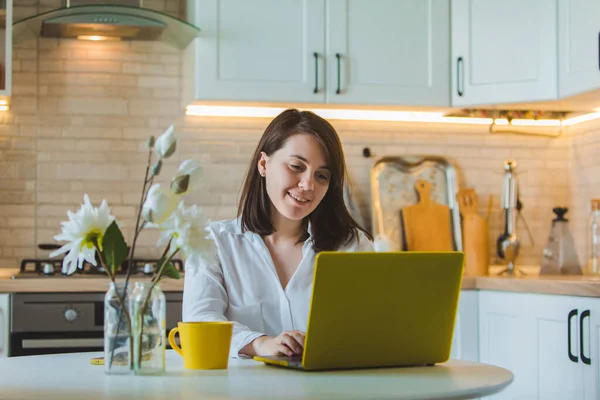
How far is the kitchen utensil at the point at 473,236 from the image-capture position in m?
3.91

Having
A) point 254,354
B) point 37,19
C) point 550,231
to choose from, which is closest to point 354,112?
point 550,231

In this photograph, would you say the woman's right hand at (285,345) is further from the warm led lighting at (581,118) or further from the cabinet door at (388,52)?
the warm led lighting at (581,118)

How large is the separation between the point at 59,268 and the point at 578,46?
218 centimetres

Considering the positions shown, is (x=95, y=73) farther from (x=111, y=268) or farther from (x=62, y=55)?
(x=111, y=268)

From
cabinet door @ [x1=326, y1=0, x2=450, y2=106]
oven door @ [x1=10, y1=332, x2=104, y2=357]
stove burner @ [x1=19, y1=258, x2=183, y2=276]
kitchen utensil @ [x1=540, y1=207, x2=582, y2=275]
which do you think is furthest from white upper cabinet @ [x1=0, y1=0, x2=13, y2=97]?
kitchen utensil @ [x1=540, y1=207, x2=582, y2=275]

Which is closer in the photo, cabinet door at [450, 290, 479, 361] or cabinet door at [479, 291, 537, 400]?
cabinet door at [479, 291, 537, 400]

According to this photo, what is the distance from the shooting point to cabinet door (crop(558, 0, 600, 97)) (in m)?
3.26

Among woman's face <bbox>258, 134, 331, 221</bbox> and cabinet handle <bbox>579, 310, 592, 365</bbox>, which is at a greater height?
woman's face <bbox>258, 134, 331, 221</bbox>

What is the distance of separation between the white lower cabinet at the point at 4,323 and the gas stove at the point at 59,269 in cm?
10

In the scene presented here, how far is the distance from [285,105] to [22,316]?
52.7 inches

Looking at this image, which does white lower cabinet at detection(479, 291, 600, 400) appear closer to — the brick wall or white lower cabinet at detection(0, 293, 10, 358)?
the brick wall

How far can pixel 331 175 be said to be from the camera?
2232mm

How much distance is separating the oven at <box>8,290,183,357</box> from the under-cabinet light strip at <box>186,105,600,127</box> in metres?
1.03

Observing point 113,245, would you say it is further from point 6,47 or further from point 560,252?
point 560,252
